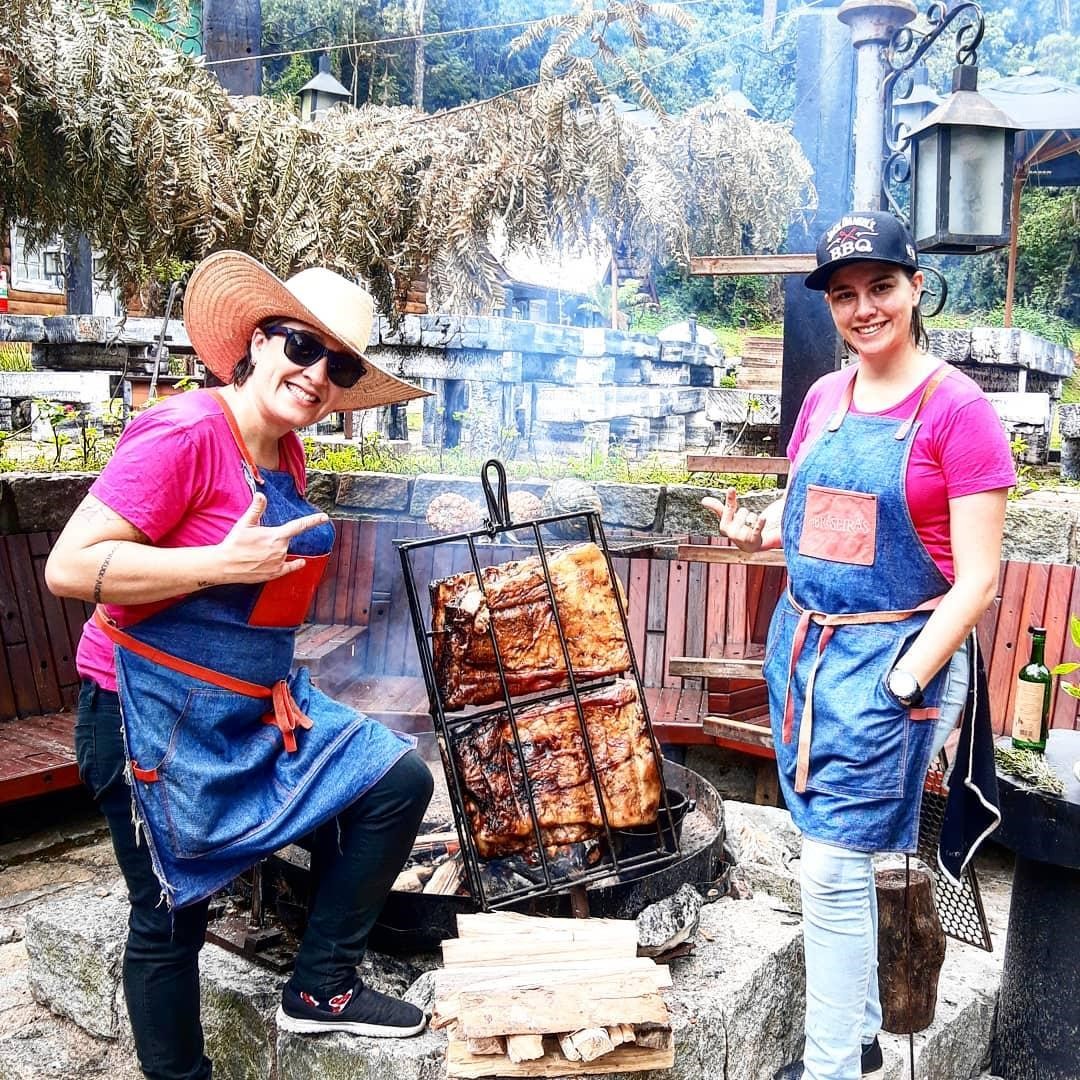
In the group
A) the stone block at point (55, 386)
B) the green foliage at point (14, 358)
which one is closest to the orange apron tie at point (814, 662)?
the stone block at point (55, 386)

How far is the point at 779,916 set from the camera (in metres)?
3.32

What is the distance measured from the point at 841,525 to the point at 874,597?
198 mm

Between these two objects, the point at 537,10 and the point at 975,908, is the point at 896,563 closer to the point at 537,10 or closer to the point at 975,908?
the point at 975,908

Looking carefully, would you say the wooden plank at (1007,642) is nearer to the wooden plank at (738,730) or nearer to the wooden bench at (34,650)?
the wooden plank at (738,730)

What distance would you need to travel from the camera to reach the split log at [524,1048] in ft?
8.11

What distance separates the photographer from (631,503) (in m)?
6.38

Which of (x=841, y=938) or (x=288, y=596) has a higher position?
(x=288, y=596)

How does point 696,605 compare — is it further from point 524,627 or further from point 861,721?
point 861,721

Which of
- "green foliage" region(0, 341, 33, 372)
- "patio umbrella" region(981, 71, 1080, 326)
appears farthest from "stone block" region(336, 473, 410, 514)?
"patio umbrella" region(981, 71, 1080, 326)

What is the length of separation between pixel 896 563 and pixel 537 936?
139 centimetres

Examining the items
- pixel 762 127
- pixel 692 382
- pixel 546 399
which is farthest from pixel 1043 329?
pixel 762 127

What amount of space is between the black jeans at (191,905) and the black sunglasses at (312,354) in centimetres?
95

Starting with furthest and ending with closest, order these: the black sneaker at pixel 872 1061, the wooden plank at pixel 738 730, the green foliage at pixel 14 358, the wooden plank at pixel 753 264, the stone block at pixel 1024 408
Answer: the green foliage at pixel 14 358
the stone block at pixel 1024 408
the wooden plank at pixel 738 730
the wooden plank at pixel 753 264
the black sneaker at pixel 872 1061

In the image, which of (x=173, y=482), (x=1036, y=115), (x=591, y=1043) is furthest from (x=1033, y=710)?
(x=1036, y=115)
